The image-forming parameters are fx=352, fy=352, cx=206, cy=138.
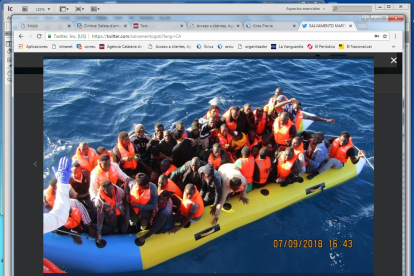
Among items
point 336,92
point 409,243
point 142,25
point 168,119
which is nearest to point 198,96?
point 168,119

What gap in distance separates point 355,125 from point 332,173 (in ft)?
10.1

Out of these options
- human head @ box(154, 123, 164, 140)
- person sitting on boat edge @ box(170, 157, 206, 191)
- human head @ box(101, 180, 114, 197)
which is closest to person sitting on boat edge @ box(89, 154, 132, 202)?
human head @ box(101, 180, 114, 197)

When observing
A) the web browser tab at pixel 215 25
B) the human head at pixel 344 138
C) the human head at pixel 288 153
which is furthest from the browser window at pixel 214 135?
the human head at pixel 344 138

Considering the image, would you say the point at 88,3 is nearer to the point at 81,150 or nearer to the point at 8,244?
the point at 8,244

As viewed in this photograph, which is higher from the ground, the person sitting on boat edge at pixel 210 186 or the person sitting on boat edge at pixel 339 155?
the person sitting on boat edge at pixel 339 155

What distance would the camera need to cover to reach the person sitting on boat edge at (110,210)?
7.05 metres

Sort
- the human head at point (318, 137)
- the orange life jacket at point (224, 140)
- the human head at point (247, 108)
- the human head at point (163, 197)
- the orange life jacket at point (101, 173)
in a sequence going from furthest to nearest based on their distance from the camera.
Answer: the human head at point (247, 108), the orange life jacket at point (224, 140), the human head at point (318, 137), the orange life jacket at point (101, 173), the human head at point (163, 197)

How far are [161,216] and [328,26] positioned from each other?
495 cm

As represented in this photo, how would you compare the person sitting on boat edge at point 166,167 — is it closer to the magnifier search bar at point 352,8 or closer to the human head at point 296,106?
the human head at point 296,106

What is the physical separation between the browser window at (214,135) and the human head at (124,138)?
1.2 inches

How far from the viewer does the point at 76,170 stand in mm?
7848

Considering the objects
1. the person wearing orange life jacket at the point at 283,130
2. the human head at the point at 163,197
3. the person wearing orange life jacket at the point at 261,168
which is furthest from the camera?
the person wearing orange life jacket at the point at 283,130

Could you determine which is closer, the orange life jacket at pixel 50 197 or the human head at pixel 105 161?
the orange life jacket at pixel 50 197

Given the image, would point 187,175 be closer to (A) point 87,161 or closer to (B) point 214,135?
(B) point 214,135
